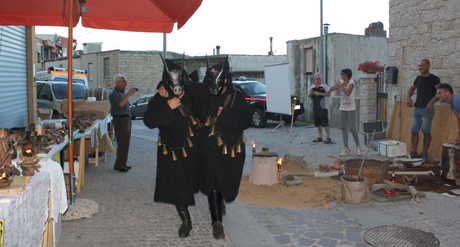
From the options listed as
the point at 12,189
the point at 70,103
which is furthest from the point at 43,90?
the point at 12,189

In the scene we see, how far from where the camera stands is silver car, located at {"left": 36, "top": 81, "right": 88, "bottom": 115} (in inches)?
505

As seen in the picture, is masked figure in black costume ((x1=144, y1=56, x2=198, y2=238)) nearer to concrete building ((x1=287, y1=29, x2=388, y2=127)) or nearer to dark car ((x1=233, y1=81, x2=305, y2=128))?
dark car ((x1=233, y1=81, x2=305, y2=128))

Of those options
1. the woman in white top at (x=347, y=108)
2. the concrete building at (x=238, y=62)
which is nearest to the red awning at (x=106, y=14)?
the woman in white top at (x=347, y=108)

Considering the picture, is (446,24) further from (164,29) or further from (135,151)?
(135,151)

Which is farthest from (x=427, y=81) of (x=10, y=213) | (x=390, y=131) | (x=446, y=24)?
(x=10, y=213)

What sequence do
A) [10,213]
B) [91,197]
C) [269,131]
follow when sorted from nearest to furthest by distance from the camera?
[10,213], [91,197], [269,131]

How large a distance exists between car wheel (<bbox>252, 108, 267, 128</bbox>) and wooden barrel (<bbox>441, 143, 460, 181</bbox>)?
8303 mm

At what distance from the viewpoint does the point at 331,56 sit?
17.9 metres

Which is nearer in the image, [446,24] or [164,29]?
[164,29]

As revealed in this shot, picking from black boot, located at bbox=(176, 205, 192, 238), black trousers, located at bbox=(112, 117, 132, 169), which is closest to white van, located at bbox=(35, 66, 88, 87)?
black trousers, located at bbox=(112, 117, 132, 169)

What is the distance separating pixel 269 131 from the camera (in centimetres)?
1333

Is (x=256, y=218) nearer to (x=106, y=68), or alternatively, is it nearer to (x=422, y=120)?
(x=422, y=120)

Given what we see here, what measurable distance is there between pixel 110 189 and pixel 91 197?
470 millimetres

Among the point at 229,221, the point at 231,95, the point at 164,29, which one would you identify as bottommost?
the point at 229,221
